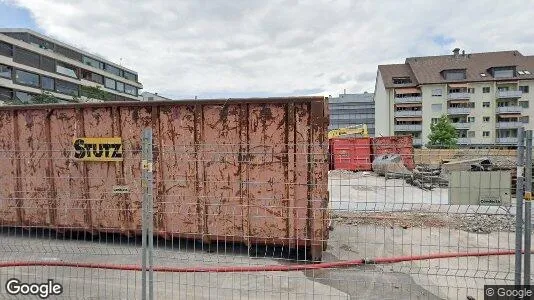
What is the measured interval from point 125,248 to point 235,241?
190 centimetres

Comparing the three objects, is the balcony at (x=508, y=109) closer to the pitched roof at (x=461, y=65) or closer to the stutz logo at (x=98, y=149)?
the pitched roof at (x=461, y=65)

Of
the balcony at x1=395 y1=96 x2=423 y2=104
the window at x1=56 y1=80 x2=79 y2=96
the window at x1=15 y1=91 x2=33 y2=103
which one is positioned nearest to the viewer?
the window at x1=15 y1=91 x2=33 y2=103

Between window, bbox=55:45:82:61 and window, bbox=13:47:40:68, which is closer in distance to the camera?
window, bbox=13:47:40:68

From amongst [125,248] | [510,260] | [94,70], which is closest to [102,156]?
[125,248]

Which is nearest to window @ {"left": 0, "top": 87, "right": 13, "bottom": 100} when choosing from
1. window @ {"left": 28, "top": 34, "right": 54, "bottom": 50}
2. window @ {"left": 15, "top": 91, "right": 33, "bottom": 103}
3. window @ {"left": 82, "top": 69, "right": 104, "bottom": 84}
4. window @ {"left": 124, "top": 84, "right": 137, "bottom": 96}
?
window @ {"left": 15, "top": 91, "right": 33, "bottom": 103}

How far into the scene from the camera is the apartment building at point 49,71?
4147 cm

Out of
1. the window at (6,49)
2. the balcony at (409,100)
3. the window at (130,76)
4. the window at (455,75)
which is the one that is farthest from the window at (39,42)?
the window at (455,75)

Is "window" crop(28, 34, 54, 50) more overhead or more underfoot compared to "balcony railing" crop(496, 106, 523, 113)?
more overhead

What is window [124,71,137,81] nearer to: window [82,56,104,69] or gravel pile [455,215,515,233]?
window [82,56,104,69]

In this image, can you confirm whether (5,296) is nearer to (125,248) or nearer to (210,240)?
(125,248)

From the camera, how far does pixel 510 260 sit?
538 cm

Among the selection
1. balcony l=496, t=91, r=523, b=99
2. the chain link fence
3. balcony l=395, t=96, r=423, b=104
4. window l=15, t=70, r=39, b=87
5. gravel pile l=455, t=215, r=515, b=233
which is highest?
window l=15, t=70, r=39, b=87

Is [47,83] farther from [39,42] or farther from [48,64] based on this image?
[39,42]

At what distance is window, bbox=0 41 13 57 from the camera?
131 feet
